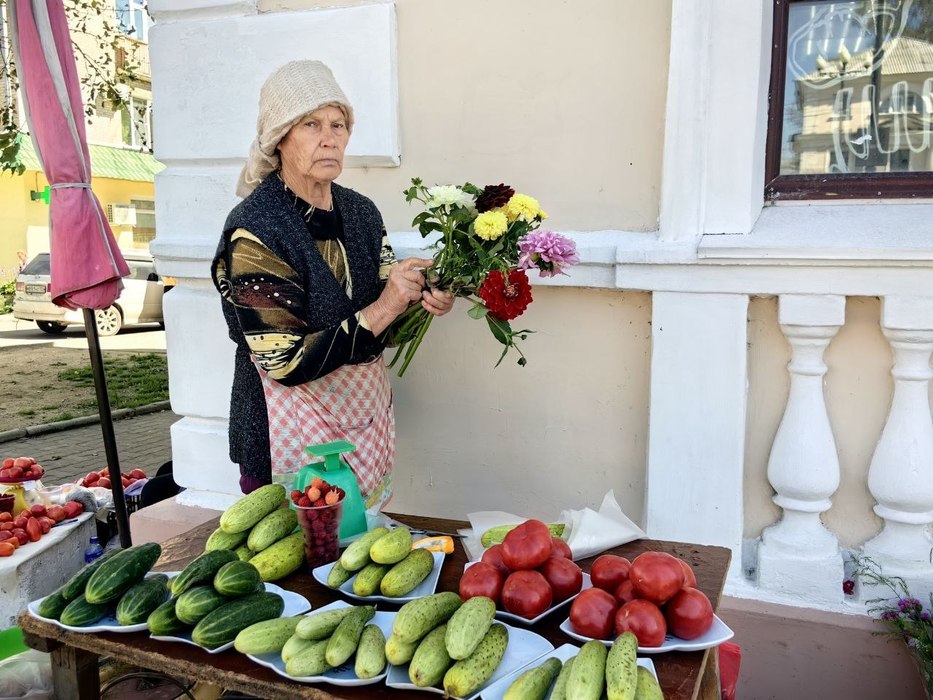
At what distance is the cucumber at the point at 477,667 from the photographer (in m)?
1.44

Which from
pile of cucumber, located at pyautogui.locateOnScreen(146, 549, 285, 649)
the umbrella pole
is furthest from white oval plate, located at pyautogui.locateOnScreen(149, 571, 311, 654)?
the umbrella pole

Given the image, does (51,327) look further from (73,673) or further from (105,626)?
(105,626)

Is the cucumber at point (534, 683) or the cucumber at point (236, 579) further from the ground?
the cucumber at point (236, 579)

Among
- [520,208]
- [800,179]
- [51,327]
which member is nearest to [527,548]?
[520,208]

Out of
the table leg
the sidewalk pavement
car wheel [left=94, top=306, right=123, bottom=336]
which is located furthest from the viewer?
car wheel [left=94, top=306, right=123, bottom=336]

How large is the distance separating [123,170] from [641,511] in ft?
69.4

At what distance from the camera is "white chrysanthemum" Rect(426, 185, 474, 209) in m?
2.24

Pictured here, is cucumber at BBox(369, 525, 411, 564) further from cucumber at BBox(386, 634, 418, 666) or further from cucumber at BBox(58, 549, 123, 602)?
cucumber at BBox(58, 549, 123, 602)

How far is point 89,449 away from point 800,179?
700cm

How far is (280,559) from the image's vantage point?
194 cm

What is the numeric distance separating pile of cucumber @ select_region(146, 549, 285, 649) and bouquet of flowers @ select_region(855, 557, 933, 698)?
1935mm

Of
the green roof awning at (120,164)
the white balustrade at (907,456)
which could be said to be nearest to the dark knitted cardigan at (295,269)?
the white balustrade at (907,456)

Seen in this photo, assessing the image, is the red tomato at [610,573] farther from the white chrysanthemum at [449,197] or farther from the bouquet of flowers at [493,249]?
the white chrysanthemum at [449,197]

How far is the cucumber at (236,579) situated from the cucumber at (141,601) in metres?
0.15
